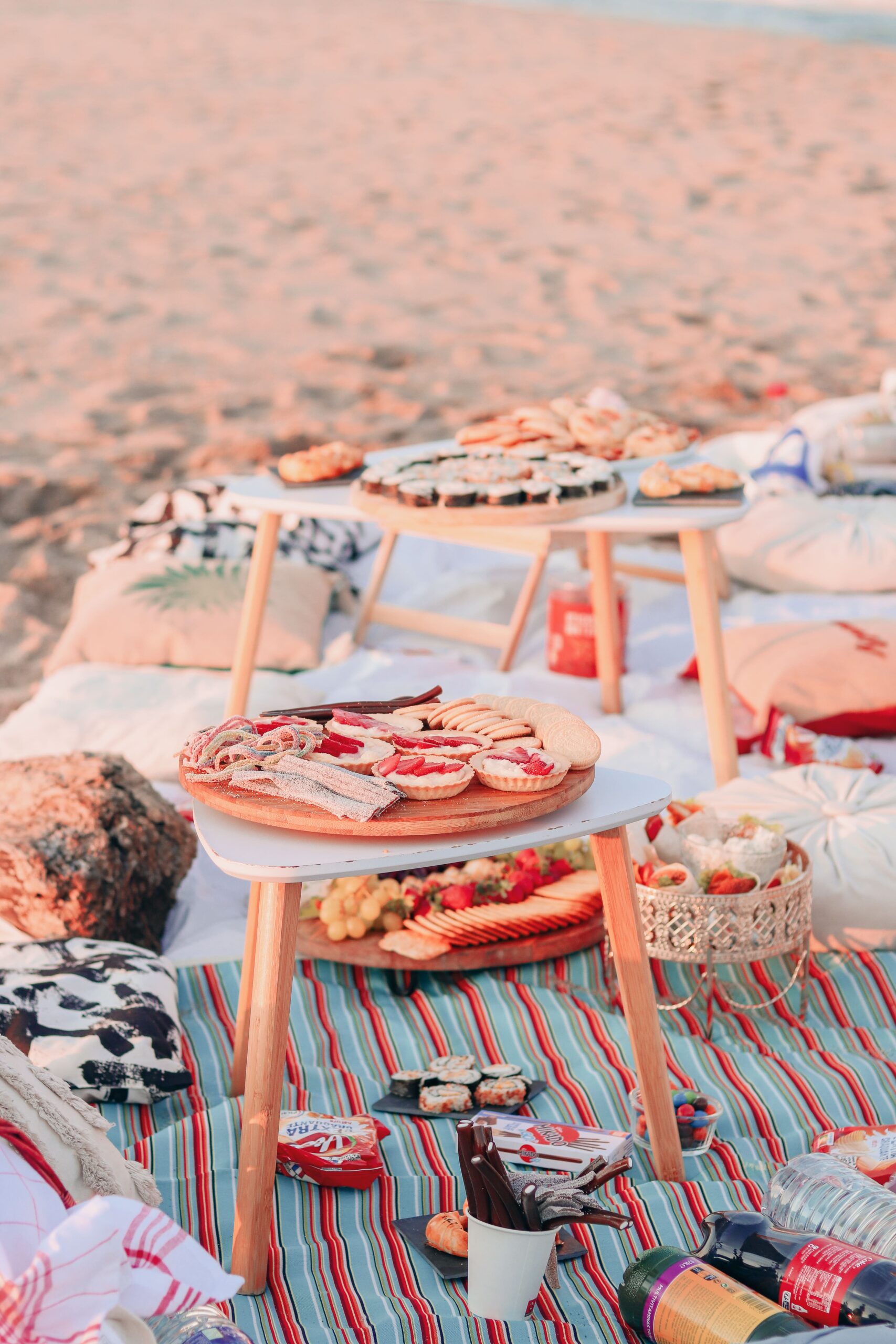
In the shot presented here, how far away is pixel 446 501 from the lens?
293 cm

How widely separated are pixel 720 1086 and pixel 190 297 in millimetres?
9407

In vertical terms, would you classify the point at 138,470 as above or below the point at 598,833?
below

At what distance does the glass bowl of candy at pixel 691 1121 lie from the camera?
7.10 feet

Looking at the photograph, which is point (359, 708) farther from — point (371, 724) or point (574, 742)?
point (574, 742)

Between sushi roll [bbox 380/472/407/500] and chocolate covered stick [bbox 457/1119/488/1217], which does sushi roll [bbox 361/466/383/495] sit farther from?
chocolate covered stick [bbox 457/1119/488/1217]

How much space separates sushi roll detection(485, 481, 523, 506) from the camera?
2.91 m

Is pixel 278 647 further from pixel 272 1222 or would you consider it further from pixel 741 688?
pixel 272 1222

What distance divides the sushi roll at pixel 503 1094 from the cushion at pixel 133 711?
1.53m

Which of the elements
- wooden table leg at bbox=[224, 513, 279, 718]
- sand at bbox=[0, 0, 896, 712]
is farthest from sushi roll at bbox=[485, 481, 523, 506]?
sand at bbox=[0, 0, 896, 712]

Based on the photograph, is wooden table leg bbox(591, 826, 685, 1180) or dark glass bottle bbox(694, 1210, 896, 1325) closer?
dark glass bottle bbox(694, 1210, 896, 1325)

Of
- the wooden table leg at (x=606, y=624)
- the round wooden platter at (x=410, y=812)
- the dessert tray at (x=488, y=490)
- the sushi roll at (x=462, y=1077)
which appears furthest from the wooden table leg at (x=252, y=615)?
the round wooden platter at (x=410, y=812)

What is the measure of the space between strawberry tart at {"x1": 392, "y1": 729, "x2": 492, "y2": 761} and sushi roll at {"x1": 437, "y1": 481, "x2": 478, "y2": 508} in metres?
1.02

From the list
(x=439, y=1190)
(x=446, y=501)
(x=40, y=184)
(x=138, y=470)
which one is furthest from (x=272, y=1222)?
(x=40, y=184)

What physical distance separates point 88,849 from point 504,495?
3.60 ft
